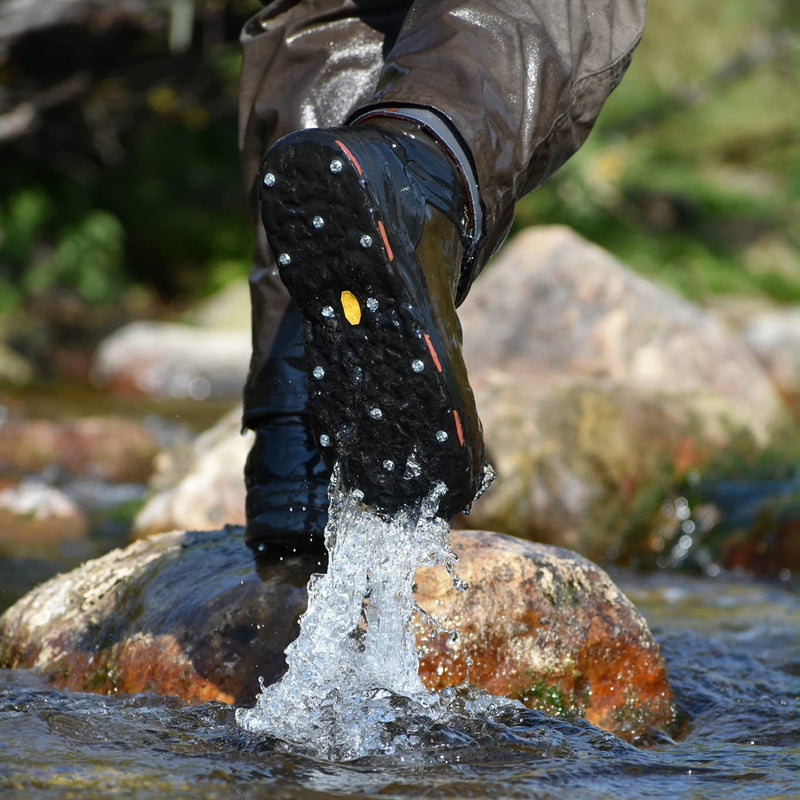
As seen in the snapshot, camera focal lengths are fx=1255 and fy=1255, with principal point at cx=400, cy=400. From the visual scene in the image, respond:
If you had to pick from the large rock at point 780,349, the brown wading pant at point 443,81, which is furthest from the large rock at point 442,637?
the large rock at point 780,349

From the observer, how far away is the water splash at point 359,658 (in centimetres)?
223

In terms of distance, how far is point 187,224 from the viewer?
1559 cm

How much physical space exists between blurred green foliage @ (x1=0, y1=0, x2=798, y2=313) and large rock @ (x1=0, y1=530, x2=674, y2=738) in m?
8.13

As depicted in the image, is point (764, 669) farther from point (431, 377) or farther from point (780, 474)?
point (780, 474)

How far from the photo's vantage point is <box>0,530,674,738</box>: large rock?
2.57 metres

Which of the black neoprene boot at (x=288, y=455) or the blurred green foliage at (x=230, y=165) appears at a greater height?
the blurred green foliage at (x=230, y=165)

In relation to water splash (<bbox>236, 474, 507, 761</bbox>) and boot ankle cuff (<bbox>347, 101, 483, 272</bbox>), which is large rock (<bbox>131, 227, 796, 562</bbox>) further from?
boot ankle cuff (<bbox>347, 101, 483, 272</bbox>)

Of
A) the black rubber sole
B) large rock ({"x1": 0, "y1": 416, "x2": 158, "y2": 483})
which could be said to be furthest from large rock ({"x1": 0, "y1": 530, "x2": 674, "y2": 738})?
large rock ({"x1": 0, "y1": 416, "x2": 158, "y2": 483})

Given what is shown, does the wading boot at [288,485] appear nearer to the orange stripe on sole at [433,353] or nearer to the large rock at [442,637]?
the large rock at [442,637]

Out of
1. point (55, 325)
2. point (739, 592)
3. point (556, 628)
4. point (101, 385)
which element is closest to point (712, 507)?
point (739, 592)

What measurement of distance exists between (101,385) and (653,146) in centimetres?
1259

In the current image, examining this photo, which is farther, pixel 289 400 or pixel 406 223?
pixel 289 400

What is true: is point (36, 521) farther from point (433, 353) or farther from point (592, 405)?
point (433, 353)

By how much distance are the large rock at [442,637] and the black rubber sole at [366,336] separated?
643mm
